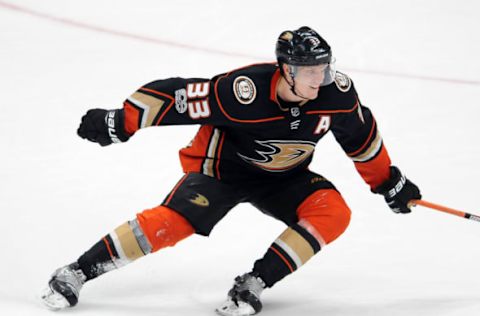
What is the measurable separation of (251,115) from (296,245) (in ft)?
1.47

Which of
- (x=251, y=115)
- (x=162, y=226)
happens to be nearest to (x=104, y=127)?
(x=162, y=226)

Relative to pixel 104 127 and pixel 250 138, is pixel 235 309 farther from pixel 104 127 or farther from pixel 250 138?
pixel 104 127

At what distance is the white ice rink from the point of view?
11.3 ft

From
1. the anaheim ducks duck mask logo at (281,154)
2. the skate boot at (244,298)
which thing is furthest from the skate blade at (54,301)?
the anaheim ducks duck mask logo at (281,154)

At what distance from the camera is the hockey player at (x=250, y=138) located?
312 centimetres

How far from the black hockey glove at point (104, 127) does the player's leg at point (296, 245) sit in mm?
623

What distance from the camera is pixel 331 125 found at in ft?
10.7

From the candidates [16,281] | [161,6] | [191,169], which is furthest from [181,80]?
[161,6]

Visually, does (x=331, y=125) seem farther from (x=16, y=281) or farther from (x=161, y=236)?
(x=16, y=281)

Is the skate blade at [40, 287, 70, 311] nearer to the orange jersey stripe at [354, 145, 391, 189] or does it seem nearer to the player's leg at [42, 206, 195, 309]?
the player's leg at [42, 206, 195, 309]

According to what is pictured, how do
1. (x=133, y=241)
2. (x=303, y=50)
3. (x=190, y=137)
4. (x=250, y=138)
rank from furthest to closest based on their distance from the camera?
(x=190, y=137) → (x=250, y=138) → (x=133, y=241) → (x=303, y=50)

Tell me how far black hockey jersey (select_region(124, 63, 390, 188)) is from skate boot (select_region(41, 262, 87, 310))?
505 mm

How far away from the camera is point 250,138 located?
326 cm

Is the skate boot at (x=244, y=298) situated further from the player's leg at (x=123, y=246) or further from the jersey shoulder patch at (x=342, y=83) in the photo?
the jersey shoulder patch at (x=342, y=83)
